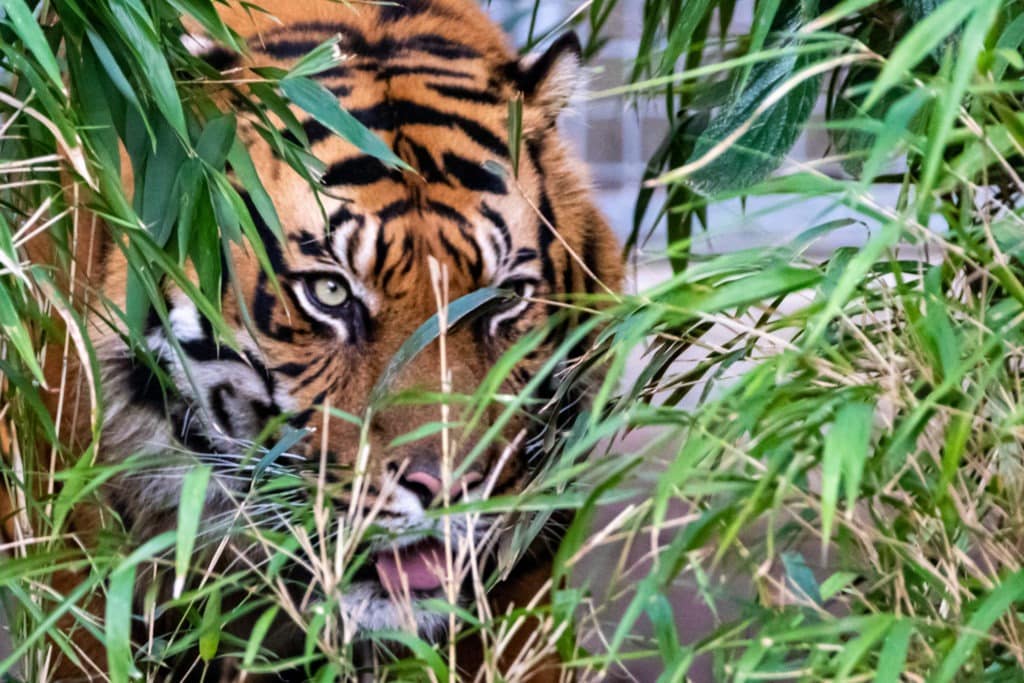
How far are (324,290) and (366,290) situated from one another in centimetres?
5

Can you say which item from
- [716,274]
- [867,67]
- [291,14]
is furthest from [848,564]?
[291,14]

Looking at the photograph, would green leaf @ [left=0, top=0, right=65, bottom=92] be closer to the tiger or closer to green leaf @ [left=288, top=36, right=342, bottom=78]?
green leaf @ [left=288, top=36, right=342, bottom=78]

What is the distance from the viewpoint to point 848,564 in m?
1.01

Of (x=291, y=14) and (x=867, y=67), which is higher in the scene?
(x=291, y=14)

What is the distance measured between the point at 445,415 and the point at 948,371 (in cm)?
42

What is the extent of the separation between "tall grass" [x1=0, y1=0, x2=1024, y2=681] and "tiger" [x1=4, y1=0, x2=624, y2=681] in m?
0.26

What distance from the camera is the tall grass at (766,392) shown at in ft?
2.93

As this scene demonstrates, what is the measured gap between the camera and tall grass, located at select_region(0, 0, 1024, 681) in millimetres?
893

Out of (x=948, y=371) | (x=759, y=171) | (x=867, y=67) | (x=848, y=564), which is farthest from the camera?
(x=867, y=67)

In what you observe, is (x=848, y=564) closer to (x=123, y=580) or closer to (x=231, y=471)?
(x=123, y=580)

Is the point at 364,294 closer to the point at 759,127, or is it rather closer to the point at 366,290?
the point at 366,290

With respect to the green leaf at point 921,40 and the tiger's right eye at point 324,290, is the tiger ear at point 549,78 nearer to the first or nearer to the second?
the tiger's right eye at point 324,290

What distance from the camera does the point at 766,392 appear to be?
3.12 ft

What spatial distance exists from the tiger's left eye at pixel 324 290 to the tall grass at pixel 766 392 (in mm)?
279
